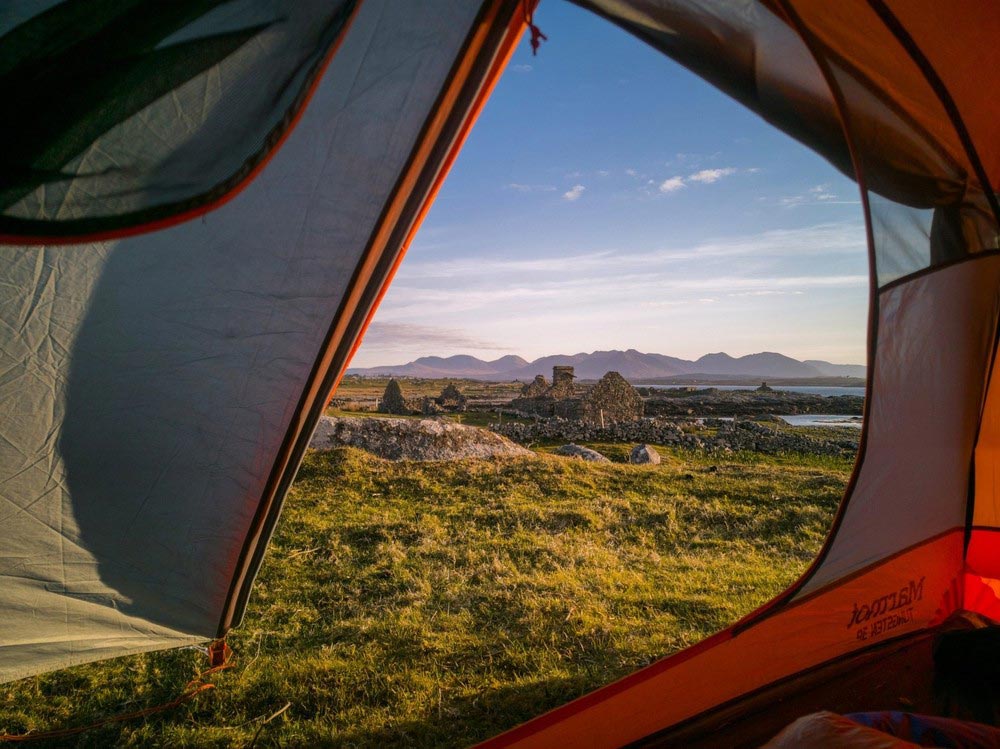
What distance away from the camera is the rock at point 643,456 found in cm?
1151

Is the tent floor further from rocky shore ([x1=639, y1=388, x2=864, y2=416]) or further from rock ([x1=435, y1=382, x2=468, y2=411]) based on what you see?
rocky shore ([x1=639, y1=388, x2=864, y2=416])

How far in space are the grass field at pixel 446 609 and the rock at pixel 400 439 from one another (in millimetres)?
1865

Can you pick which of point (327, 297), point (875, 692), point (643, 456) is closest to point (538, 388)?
point (643, 456)

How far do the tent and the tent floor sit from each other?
14mm

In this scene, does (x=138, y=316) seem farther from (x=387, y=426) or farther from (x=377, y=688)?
(x=387, y=426)

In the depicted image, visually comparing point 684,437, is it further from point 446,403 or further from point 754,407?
point 754,407

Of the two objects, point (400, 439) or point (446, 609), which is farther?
point (400, 439)

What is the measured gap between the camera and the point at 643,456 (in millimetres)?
11641

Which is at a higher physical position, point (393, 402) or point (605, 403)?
point (605, 403)

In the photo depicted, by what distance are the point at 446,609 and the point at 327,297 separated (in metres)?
2.54

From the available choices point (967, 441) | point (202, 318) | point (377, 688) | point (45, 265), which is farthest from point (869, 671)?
point (45, 265)

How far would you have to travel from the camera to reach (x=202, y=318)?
2.11 m

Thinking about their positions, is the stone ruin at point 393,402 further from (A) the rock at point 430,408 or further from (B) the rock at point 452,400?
(B) the rock at point 452,400

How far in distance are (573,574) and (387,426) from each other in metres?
5.99
